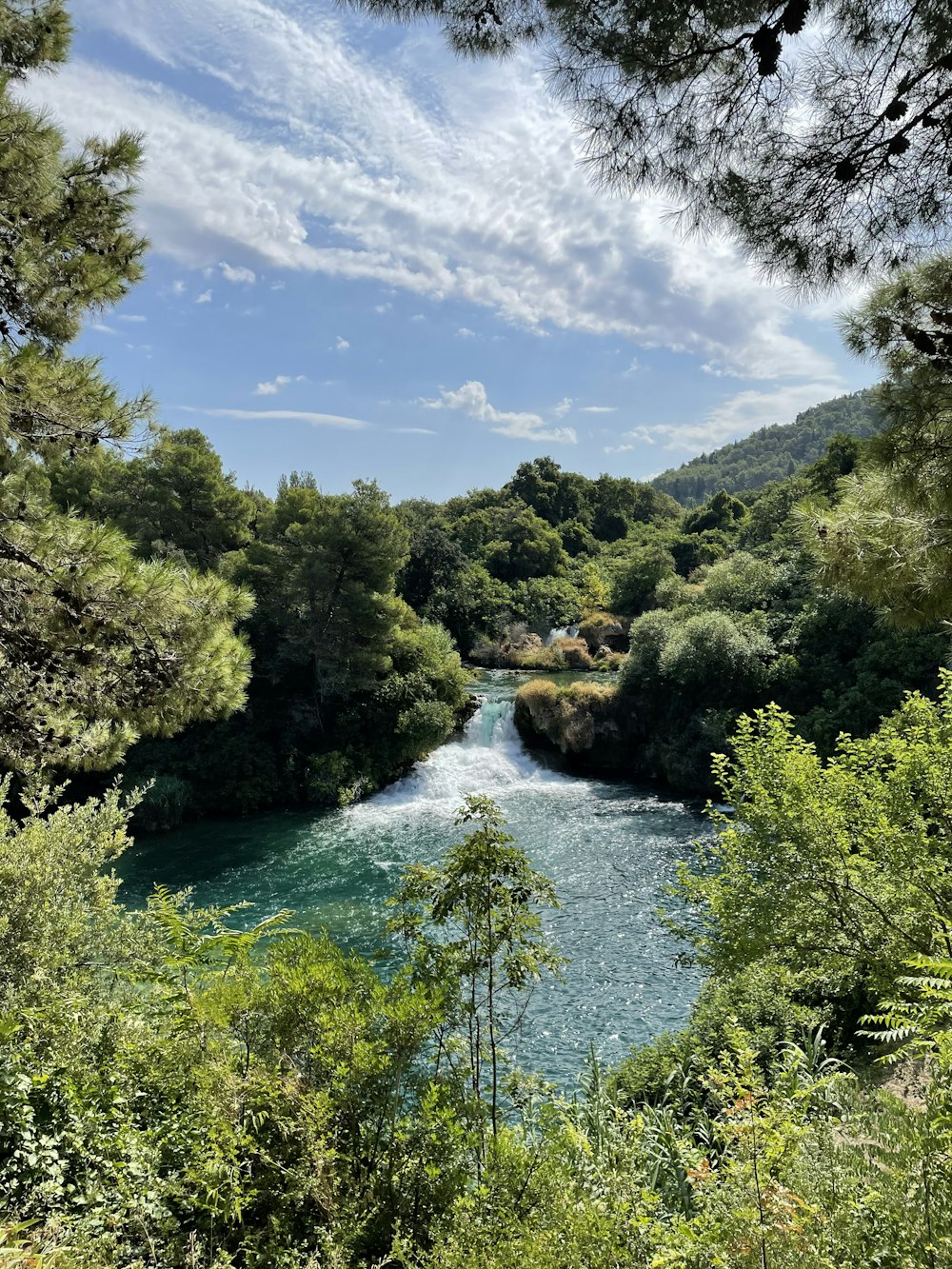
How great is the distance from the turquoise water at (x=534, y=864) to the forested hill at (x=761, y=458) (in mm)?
89190

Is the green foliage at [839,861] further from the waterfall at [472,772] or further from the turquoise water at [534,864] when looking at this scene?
the waterfall at [472,772]

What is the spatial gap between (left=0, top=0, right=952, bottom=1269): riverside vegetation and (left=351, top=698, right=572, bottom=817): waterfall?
891 centimetres

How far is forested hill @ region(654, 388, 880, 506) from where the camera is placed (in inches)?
4023

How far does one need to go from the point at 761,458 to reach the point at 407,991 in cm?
12878

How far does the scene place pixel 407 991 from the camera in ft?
11.1

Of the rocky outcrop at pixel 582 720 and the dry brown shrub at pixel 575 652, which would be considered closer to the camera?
the rocky outcrop at pixel 582 720

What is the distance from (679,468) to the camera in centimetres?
13475

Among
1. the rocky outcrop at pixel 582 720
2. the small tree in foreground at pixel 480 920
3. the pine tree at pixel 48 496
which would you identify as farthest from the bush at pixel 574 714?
the small tree in foreground at pixel 480 920

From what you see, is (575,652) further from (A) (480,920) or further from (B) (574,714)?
(A) (480,920)

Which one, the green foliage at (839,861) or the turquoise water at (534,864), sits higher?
the green foliage at (839,861)

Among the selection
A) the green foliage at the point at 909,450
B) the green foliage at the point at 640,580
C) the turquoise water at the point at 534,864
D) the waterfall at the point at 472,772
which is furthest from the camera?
the green foliage at the point at 640,580

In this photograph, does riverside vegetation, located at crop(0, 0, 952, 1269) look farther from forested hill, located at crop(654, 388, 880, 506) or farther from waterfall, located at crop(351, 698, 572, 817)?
forested hill, located at crop(654, 388, 880, 506)

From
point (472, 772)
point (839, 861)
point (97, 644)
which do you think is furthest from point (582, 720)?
point (97, 644)

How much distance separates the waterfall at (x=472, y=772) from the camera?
54.1ft
